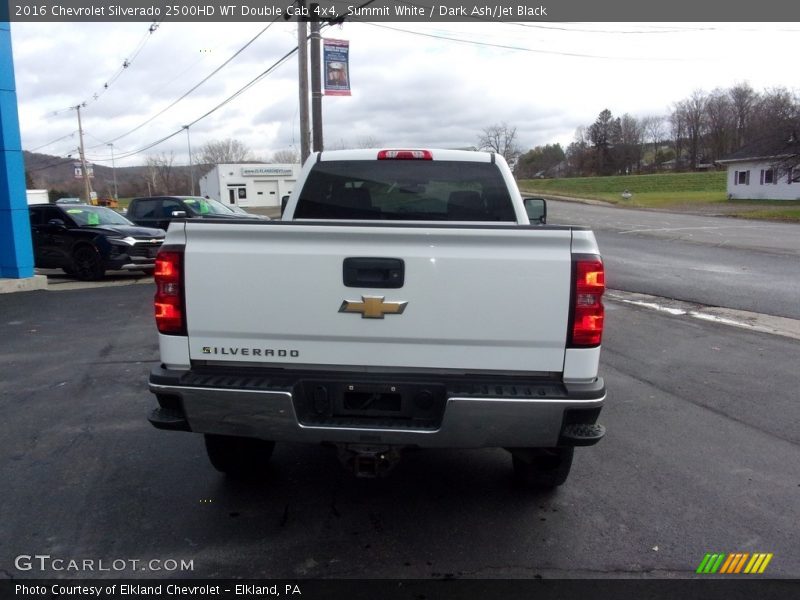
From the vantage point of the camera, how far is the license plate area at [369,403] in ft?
10.3

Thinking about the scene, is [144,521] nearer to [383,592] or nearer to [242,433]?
[242,433]

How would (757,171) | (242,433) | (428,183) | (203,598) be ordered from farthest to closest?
(757,171), (428,183), (242,433), (203,598)

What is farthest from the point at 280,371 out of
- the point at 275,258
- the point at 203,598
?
the point at 203,598

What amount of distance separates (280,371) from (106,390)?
3704 millimetres

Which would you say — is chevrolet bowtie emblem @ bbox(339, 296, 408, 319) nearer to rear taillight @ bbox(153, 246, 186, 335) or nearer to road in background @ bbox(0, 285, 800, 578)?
rear taillight @ bbox(153, 246, 186, 335)

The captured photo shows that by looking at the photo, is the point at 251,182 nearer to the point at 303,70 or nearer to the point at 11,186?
the point at 303,70

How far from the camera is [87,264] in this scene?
14.6 m

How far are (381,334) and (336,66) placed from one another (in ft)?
54.4

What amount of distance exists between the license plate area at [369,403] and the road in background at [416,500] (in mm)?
714

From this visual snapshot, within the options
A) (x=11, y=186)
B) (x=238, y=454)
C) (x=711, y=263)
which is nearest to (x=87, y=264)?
(x=11, y=186)

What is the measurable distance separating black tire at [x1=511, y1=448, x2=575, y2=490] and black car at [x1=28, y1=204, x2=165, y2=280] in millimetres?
11900

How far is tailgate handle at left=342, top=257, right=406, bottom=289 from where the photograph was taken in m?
3.11

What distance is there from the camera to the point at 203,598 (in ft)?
9.84

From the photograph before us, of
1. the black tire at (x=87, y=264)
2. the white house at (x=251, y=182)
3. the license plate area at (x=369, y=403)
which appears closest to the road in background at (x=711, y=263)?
the license plate area at (x=369, y=403)
